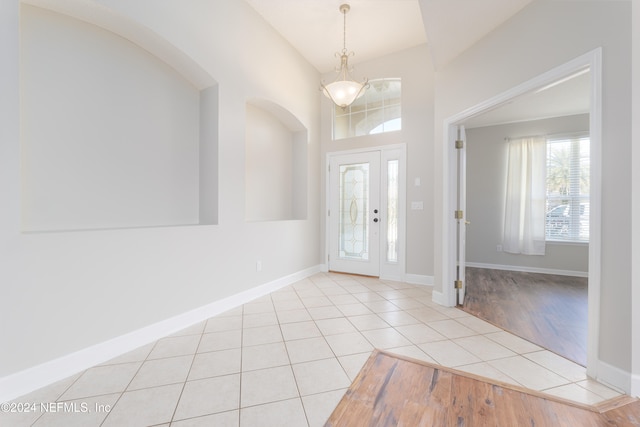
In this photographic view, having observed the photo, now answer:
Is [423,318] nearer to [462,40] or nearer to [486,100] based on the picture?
[486,100]

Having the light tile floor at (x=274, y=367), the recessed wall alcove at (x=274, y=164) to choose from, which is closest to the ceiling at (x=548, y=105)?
the recessed wall alcove at (x=274, y=164)

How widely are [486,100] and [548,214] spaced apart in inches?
145

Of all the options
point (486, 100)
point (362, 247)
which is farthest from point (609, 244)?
point (362, 247)

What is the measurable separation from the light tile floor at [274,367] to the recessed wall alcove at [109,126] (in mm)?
1138

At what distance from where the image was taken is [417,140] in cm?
399

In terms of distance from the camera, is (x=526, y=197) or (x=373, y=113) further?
(x=526, y=197)

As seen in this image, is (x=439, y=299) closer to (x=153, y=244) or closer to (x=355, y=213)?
(x=355, y=213)

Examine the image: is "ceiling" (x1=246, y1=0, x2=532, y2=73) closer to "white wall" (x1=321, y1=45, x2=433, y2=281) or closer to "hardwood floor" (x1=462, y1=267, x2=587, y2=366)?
"white wall" (x1=321, y1=45, x2=433, y2=281)

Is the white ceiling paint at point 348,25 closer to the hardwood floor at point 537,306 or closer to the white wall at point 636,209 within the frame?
the white wall at point 636,209

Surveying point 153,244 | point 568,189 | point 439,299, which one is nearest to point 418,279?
point 439,299

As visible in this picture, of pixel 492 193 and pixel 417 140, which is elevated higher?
pixel 417 140

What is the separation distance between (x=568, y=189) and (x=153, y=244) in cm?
639

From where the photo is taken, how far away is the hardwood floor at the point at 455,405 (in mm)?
1327

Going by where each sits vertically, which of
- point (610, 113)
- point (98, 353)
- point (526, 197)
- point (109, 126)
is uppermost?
point (109, 126)
